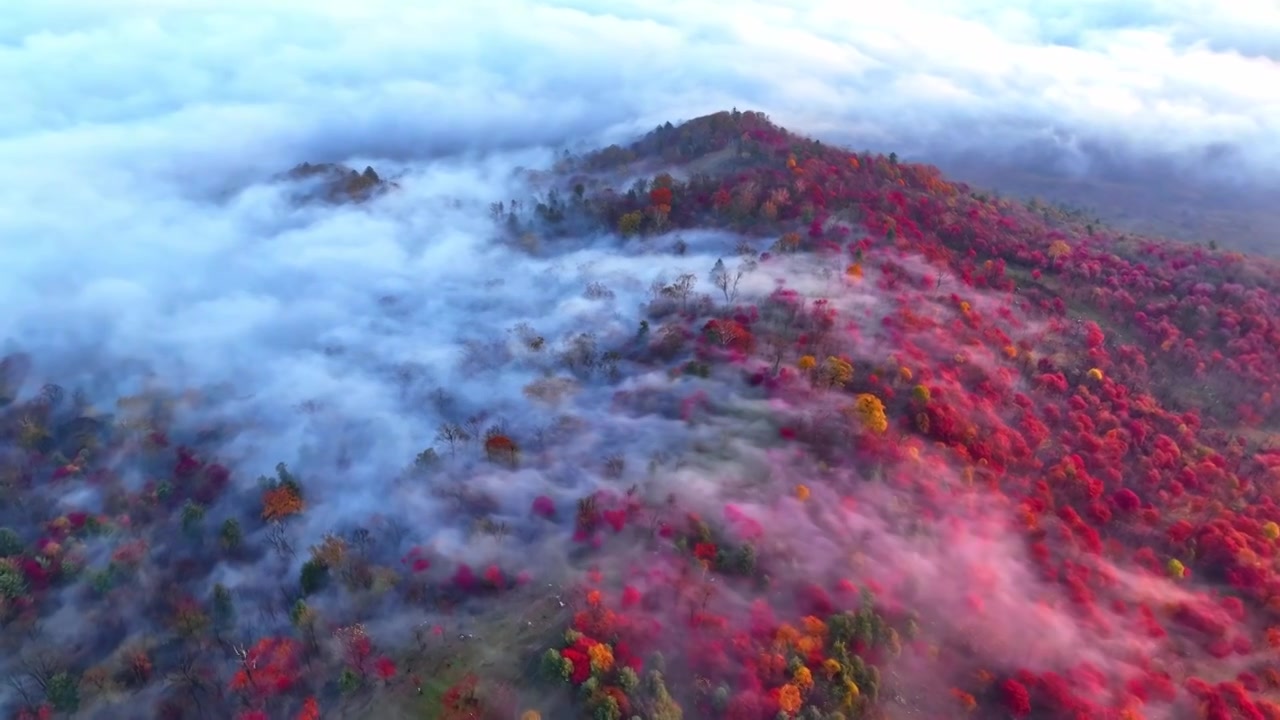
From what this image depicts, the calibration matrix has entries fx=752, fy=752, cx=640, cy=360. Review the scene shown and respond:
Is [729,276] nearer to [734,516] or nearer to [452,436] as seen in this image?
[452,436]

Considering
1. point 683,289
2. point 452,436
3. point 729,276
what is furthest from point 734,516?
point 729,276

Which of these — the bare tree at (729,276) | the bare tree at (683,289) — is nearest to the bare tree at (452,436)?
the bare tree at (683,289)

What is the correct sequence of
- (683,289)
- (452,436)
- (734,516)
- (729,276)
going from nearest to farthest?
(734,516) < (452,436) < (683,289) < (729,276)

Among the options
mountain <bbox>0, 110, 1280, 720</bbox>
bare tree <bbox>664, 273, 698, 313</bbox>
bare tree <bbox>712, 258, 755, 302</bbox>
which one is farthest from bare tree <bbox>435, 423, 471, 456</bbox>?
bare tree <bbox>712, 258, 755, 302</bbox>

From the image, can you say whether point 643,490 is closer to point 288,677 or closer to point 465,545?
point 465,545

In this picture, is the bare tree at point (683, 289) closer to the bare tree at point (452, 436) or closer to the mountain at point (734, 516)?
the mountain at point (734, 516)

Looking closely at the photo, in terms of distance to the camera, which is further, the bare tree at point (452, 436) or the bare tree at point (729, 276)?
the bare tree at point (729, 276)

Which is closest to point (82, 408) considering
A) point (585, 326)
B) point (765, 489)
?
point (585, 326)

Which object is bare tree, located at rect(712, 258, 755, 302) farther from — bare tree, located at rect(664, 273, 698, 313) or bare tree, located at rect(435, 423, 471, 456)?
bare tree, located at rect(435, 423, 471, 456)

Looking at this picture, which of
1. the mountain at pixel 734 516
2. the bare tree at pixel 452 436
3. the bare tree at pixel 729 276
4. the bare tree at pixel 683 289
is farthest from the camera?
the bare tree at pixel 683 289
